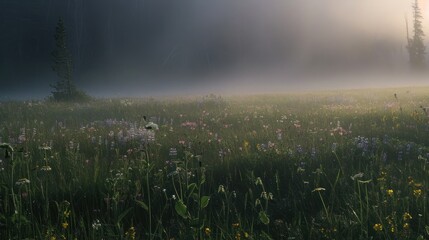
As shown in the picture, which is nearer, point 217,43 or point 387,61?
point 387,61

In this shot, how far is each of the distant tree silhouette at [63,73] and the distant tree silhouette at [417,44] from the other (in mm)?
71507

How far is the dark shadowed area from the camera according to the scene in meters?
117

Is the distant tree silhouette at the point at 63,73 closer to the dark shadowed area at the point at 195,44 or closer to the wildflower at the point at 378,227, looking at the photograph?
the wildflower at the point at 378,227

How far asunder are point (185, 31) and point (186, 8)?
16.8 m

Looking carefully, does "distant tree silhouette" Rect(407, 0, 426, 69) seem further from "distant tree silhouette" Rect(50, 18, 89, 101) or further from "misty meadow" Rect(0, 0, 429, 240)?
"distant tree silhouette" Rect(50, 18, 89, 101)

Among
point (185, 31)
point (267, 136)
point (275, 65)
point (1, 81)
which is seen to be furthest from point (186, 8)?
point (267, 136)

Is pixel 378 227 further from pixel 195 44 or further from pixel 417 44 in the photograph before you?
pixel 195 44

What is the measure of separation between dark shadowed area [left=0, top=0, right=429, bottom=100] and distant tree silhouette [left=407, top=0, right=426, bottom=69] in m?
17.9

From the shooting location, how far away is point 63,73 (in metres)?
32.2

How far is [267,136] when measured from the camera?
759cm

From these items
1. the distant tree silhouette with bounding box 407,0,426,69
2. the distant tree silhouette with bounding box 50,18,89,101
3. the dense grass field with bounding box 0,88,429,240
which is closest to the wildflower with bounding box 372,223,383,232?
the dense grass field with bounding box 0,88,429,240

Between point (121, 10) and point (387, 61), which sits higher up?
point (121, 10)

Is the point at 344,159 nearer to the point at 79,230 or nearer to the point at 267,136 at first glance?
the point at 267,136

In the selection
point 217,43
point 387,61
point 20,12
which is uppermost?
point 20,12
